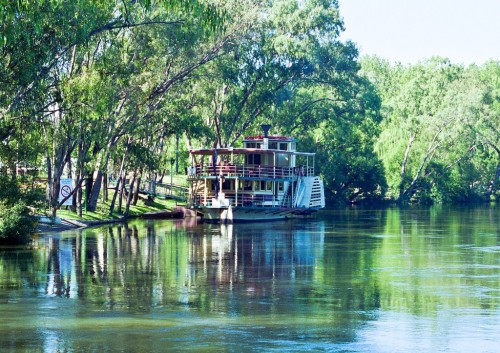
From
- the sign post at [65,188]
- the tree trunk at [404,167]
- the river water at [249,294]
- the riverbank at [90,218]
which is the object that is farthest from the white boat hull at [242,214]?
the tree trunk at [404,167]

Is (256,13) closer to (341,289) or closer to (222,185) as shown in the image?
(222,185)

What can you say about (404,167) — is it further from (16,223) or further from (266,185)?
(16,223)

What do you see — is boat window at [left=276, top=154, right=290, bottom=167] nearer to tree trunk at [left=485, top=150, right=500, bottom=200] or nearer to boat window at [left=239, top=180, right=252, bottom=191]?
boat window at [left=239, top=180, right=252, bottom=191]

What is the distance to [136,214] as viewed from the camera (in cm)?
8212

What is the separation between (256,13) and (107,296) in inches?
1959

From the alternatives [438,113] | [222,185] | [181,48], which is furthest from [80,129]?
[438,113]

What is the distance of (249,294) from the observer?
31.1 meters

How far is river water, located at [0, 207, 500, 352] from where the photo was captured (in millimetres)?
22859

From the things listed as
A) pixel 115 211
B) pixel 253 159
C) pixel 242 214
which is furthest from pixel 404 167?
pixel 115 211

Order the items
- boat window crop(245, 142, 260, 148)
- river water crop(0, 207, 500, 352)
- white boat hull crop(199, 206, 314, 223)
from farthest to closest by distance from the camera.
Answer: boat window crop(245, 142, 260, 148) < white boat hull crop(199, 206, 314, 223) < river water crop(0, 207, 500, 352)

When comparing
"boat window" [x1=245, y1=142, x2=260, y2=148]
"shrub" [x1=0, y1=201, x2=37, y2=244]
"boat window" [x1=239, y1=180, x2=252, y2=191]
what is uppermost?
"boat window" [x1=245, y1=142, x2=260, y2=148]

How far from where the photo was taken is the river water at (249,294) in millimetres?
22859

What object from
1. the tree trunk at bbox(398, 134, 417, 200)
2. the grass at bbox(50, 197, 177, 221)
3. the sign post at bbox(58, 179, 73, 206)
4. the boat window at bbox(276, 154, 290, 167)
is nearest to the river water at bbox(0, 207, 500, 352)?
the sign post at bbox(58, 179, 73, 206)

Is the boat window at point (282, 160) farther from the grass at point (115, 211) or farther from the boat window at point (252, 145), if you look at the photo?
the grass at point (115, 211)
